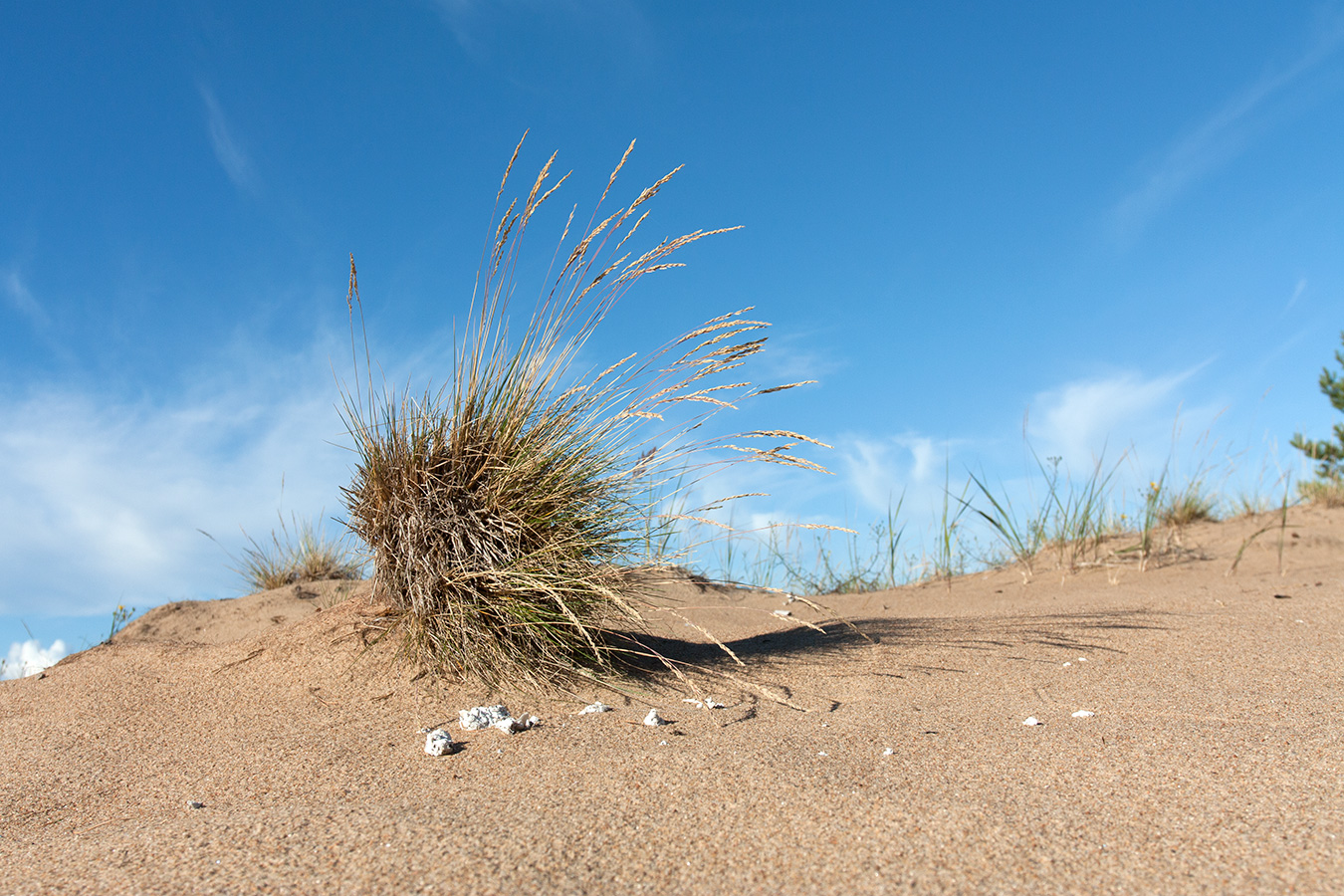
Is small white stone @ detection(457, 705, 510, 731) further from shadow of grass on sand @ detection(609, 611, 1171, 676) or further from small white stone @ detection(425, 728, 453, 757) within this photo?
shadow of grass on sand @ detection(609, 611, 1171, 676)

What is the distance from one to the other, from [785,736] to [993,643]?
152 centimetres

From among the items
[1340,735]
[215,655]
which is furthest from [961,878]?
[215,655]

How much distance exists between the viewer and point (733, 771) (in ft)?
5.98

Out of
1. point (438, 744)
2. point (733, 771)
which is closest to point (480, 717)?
point (438, 744)

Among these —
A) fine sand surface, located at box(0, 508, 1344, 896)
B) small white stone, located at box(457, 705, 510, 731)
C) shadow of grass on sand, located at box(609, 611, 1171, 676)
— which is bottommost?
fine sand surface, located at box(0, 508, 1344, 896)

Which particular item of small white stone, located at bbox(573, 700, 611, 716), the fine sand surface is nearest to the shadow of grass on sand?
the fine sand surface

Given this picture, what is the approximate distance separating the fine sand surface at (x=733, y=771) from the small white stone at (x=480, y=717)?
37mm

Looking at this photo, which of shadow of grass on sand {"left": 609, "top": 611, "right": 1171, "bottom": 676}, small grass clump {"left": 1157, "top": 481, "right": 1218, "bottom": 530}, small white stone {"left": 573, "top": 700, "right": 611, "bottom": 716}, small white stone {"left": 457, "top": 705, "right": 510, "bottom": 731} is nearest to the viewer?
small white stone {"left": 457, "top": 705, "right": 510, "bottom": 731}

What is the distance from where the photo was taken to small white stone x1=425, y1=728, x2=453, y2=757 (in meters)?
2.07

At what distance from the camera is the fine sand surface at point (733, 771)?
141 cm

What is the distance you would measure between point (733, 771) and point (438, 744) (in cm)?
78

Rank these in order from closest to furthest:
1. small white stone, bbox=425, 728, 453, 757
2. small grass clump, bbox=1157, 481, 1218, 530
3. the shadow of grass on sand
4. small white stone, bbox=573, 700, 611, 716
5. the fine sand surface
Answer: the fine sand surface < small white stone, bbox=425, 728, 453, 757 < small white stone, bbox=573, 700, 611, 716 < the shadow of grass on sand < small grass clump, bbox=1157, 481, 1218, 530

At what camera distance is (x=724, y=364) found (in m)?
2.82

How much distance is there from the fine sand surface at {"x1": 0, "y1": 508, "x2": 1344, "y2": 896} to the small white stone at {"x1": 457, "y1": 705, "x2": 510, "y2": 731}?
0.04 metres
